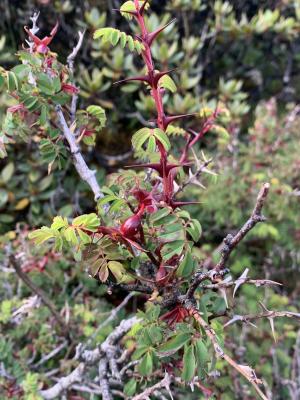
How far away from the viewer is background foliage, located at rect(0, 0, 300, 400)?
5.06ft

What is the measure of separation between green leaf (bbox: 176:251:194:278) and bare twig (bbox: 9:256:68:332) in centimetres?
63

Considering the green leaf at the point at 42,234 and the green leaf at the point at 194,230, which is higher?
the green leaf at the point at 42,234

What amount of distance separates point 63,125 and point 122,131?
176 cm

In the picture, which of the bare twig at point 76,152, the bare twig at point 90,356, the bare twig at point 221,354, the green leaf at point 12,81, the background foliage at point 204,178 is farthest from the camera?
the background foliage at point 204,178

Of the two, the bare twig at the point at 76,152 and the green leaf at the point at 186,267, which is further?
the bare twig at the point at 76,152

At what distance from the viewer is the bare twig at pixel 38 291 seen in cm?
130

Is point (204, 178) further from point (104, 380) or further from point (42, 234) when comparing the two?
point (42, 234)

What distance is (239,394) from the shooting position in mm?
1382

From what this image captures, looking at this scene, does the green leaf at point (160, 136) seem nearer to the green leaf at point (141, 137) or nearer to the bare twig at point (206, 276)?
the green leaf at point (141, 137)

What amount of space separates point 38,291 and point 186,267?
2.30 feet

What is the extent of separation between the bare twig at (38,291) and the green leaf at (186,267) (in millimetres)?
634

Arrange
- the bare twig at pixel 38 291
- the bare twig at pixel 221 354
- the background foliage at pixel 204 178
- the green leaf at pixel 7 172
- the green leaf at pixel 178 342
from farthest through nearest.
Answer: the green leaf at pixel 7 172 < the background foliage at pixel 204 178 < the bare twig at pixel 38 291 < the green leaf at pixel 178 342 < the bare twig at pixel 221 354

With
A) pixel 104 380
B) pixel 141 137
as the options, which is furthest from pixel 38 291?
pixel 141 137

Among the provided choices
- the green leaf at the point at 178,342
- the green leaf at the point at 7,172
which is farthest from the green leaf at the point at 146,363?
the green leaf at the point at 7,172
